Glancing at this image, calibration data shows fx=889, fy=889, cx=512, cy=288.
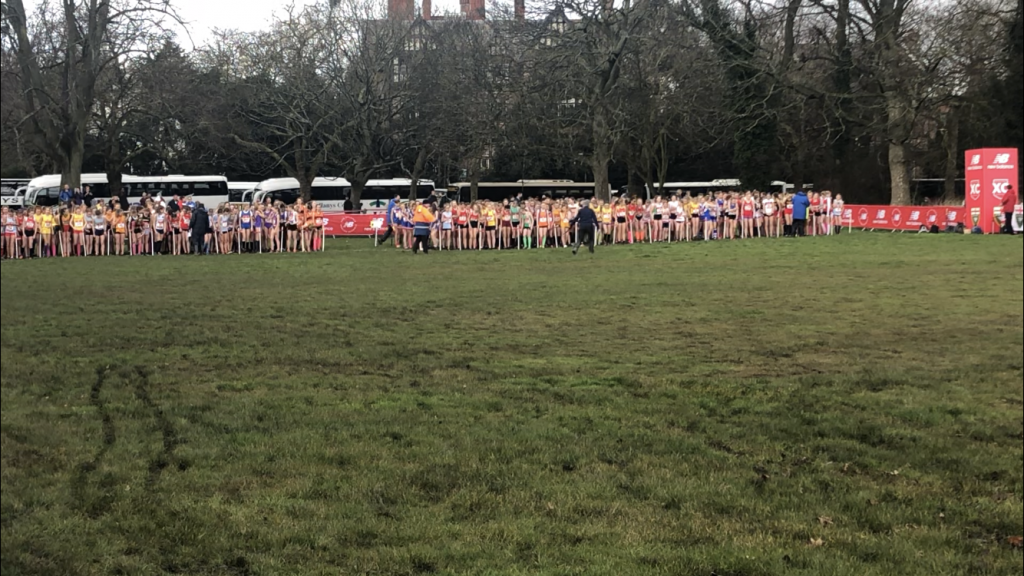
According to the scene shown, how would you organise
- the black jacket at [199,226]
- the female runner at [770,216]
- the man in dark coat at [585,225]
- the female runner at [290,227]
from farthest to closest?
the female runner at [770,216], the female runner at [290,227], the black jacket at [199,226], the man in dark coat at [585,225]

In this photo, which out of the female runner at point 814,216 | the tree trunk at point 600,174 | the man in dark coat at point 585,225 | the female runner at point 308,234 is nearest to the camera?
the tree trunk at point 600,174

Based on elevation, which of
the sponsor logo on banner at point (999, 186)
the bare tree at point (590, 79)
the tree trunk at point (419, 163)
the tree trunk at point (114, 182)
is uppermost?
the bare tree at point (590, 79)

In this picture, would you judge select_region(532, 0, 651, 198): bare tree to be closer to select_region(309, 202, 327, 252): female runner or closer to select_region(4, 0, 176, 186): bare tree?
select_region(4, 0, 176, 186): bare tree

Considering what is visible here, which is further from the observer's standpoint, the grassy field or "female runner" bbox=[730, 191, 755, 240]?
"female runner" bbox=[730, 191, 755, 240]

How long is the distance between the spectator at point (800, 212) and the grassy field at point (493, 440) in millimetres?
16421

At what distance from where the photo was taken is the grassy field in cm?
387

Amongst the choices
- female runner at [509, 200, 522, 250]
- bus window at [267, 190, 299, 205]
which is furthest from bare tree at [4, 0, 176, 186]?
female runner at [509, 200, 522, 250]

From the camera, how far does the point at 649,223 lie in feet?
91.4

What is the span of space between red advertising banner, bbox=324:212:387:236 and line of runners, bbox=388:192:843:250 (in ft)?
6.66

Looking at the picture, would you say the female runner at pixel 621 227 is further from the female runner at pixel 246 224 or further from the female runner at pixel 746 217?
the female runner at pixel 246 224

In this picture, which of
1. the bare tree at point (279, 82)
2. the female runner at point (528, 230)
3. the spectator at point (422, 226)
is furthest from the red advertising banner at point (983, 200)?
the spectator at point (422, 226)

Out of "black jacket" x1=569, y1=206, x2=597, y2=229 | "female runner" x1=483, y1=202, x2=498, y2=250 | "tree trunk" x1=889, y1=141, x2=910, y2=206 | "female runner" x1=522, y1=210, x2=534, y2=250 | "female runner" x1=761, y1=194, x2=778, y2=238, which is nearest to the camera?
"tree trunk" x1=889, y1=141, x2=910, y2=206

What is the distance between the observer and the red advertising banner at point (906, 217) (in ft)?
69.4

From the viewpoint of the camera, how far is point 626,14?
1175 cm
